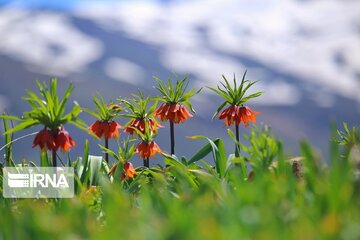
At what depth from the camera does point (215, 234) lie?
120 centimetres

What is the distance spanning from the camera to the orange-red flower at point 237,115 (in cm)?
414

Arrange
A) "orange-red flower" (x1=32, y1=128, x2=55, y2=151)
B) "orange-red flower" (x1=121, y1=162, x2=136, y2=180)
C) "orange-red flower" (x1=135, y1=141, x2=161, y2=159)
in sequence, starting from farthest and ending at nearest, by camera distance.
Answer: "orange-red flower" (x1=135, y1=141, x2=161, y2=159) < "orange-red flower" (x1=121, y1=162, x2=136, y2=180) < "orange-red flower" (x1=32, y1=128, x2=55, y2=151)

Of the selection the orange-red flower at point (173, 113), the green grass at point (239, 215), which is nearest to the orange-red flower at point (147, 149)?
the orange-red flower at point (173, 113)

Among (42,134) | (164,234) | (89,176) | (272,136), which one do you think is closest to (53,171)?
(42,134)

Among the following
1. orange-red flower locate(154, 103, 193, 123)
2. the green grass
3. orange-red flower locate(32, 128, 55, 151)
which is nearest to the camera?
the green grass

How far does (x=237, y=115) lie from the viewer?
4.13m

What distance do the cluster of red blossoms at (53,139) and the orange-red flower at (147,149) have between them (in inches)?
48.5

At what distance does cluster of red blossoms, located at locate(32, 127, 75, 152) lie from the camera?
2863 millimetres

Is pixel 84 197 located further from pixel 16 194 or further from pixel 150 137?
pixel 150 137

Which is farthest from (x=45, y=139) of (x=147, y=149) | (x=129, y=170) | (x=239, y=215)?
(x=239, y=215)

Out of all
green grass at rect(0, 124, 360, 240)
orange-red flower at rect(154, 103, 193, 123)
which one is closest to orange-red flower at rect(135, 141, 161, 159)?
orange-red flower at rect(154, 103, 193, 123)

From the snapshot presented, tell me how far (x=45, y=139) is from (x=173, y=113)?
1.45 m

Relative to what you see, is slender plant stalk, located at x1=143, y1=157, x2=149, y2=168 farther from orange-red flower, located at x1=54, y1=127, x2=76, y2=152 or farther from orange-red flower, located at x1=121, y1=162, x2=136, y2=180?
orange-red flower, located at x1=54, y1=127, x2=76, y2=152

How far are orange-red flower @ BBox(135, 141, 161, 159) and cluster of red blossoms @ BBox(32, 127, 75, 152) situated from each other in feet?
4.04
